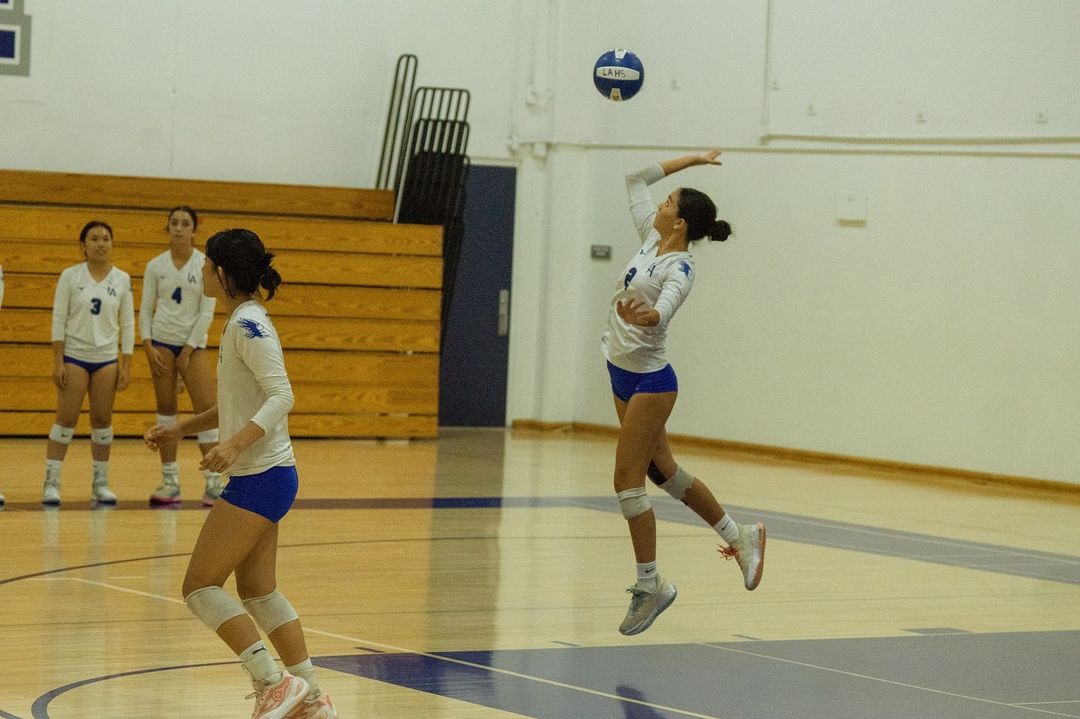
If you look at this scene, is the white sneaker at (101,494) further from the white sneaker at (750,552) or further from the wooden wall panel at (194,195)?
the wooden wall panel at (194,195)

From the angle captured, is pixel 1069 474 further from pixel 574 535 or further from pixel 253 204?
pixel 253 204

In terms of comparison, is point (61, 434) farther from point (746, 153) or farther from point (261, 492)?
point (746, 153)

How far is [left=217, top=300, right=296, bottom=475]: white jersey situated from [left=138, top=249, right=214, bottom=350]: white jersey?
5.37 meters

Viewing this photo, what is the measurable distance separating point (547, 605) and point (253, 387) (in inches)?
114

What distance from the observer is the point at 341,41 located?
16.1 meters

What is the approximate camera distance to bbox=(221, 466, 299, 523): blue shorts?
4.61 metres

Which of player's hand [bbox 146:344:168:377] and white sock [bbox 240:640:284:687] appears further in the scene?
Result: player's hand [bbox 146:344:168:377]

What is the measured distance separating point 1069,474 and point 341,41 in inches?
315

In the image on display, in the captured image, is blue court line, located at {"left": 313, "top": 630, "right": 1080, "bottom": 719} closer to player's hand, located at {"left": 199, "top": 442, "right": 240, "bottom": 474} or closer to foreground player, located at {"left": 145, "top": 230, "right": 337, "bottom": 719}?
foreground player, located at {"left": 145, "top": 230, "right": 337, "bottom": 719}

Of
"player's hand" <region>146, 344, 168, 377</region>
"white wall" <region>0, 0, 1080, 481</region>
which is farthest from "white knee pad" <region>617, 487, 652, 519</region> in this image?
"white wall" <region>0, 0, 1080, 481</region>

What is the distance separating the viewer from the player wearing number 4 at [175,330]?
9.96 meters

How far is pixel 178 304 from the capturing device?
9977 mm

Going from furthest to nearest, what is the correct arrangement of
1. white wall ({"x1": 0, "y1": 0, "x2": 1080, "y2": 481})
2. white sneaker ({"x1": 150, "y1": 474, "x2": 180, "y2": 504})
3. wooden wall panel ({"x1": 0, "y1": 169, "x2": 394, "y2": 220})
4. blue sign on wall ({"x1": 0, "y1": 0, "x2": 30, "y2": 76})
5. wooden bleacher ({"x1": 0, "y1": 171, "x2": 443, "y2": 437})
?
blue sign on wall ({"x1": 0, "y1": 0, "x2": 30, "y2": 76}), wooden wall panel ({"x1": 0, "y1": 169, "x2": 394, "y2": 220}), wooden bleacher ({"x1": 0, "y1": 171, "x2": 443, "y2": 437}), white wall ({"x1": 0, "y1": 0, "x2": 1080, "y2": 481}), white sneaker ({"x1": 150, "y1": 474, "x2": 180, "y2": 504})

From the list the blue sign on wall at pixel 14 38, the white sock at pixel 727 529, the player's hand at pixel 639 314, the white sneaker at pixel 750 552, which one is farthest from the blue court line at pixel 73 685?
the blue sign on wall at pixel 14 38
